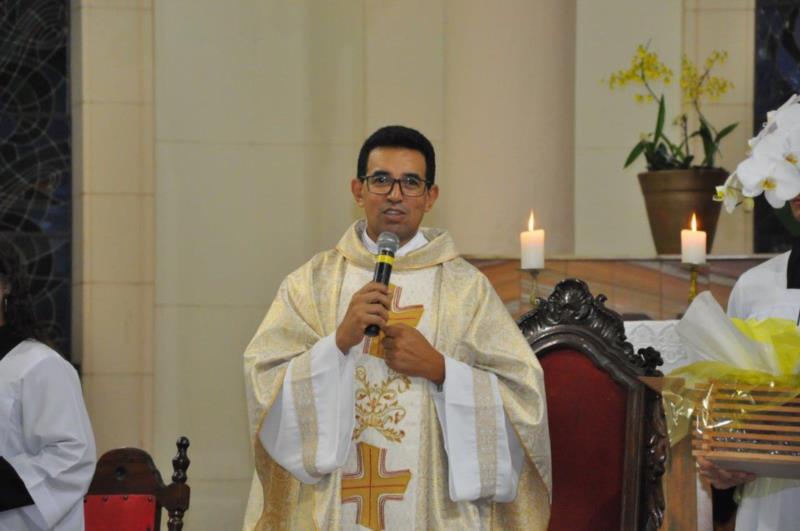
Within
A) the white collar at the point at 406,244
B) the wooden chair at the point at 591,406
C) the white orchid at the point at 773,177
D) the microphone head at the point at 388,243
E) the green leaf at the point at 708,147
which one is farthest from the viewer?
the green leaf at the point at 708,147

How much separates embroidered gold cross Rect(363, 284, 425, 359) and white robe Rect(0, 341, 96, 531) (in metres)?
0.88

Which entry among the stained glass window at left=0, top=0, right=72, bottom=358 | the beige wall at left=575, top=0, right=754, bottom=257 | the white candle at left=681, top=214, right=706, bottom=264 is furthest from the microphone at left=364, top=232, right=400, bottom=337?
the stained glass window at left=0, top=0, right=72, bottom=358

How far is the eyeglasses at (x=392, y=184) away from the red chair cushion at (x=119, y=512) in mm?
1057

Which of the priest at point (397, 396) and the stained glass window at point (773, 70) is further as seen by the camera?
the stained glass window at point (773, 70)

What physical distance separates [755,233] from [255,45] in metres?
2.72

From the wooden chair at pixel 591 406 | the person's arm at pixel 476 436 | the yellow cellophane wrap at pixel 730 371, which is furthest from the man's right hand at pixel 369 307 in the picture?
the wooden chair at pixel 591 406

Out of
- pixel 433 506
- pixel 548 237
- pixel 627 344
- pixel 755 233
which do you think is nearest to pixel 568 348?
pixel 627 344

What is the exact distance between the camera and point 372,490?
4199mm

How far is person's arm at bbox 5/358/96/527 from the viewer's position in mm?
4465

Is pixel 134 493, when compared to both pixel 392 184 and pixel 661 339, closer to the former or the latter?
pixel 392 184

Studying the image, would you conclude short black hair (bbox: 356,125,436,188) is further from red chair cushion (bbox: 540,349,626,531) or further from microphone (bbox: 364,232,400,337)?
red chair cushion (bbox: 540,349,626,531)

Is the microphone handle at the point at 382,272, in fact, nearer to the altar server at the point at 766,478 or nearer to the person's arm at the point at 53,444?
the altar server at the point at 766,478

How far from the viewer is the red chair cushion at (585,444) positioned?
484 cm

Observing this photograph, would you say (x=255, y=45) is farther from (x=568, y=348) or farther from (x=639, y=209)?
(x=568, y=348)
